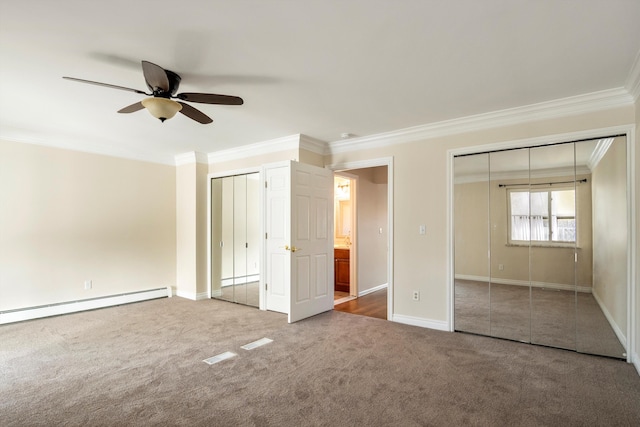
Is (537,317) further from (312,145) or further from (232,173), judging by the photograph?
(232,173)

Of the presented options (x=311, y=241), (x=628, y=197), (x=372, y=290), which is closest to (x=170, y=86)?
(x=311, y=241)

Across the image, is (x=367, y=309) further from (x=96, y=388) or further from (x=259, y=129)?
(x=96, y=388)

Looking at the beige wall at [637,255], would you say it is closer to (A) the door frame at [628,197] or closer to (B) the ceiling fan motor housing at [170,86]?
Answer: (A) the door frame at [628,197]

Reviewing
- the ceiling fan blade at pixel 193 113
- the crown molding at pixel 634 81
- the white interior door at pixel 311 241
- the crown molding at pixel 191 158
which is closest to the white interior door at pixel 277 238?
the white interior door at pixel 311 241

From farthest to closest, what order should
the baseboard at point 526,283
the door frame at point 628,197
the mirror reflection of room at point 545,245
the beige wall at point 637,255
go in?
the baseboard at point 526,283
the mirror reflection of room at point 545,245
the door frame at point 628,197
the beige wall at point 637,255

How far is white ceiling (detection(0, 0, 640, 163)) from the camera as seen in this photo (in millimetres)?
1927

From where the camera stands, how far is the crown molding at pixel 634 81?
254cm

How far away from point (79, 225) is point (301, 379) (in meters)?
4.23

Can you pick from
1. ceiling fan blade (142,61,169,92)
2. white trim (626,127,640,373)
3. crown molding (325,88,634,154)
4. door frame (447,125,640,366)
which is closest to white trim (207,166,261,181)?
crown molding (325,88,634,154)

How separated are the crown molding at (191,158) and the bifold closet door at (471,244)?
4.18 metres

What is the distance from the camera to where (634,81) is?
276 cm

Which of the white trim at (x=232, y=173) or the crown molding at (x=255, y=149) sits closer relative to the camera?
the crown molding at (x=255, y=149)

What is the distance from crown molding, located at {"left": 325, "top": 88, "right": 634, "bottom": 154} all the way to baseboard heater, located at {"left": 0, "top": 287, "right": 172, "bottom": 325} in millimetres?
4131

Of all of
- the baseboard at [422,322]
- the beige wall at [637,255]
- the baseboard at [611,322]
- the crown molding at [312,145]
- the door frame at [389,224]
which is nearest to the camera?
the beige wall at [637,255]
